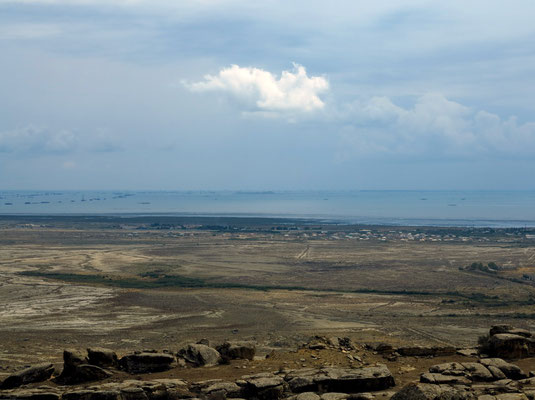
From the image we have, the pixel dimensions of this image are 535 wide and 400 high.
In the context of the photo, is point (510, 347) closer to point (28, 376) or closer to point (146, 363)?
point (146, 363)

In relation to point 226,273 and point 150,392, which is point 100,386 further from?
point 226,273

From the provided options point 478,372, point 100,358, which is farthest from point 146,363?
point 478,372

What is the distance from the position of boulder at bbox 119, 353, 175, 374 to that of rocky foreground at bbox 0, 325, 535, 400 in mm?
30

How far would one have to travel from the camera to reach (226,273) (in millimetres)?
60375

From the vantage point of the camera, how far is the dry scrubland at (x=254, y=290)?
30.9m

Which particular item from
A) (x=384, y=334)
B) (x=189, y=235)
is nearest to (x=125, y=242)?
(x=189, y=235)

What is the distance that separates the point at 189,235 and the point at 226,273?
52911 millimetres

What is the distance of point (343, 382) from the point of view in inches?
558

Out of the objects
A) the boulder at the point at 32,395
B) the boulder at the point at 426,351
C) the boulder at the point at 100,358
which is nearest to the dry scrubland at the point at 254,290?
the boulder at the point at 100,358

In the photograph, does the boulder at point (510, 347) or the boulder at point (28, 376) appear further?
the boulder at point (510, 347)

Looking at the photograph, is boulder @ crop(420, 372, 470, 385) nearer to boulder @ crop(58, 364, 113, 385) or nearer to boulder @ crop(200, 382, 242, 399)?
boulder @ crop(200, 382, 242, 399)

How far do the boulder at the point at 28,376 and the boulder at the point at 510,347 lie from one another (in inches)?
547

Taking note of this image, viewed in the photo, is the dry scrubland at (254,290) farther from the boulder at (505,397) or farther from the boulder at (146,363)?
the boulder at (505,397)

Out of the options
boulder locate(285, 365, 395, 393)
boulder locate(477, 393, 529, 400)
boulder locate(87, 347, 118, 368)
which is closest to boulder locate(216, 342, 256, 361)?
boulder locate(87, 347, 118, 368)
